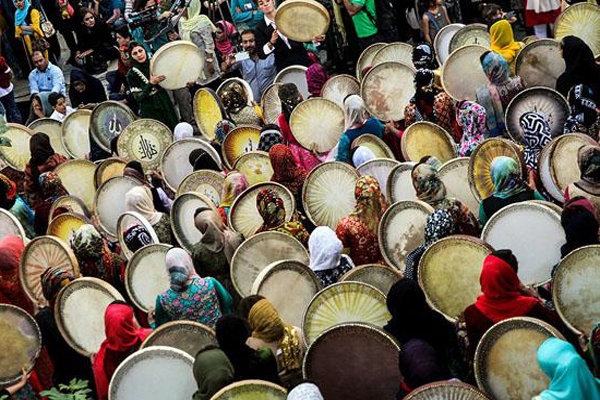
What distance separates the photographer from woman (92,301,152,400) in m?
6.69

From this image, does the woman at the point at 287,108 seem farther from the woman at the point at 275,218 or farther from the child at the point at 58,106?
the child at the point at 58,106

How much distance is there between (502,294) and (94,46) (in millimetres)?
13001

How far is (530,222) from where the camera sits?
698 centimetres

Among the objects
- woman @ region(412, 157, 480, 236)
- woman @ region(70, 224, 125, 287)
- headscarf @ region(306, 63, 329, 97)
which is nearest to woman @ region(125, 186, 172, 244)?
woman @ region(70, 224, 125, 287)

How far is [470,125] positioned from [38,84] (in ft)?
25.2

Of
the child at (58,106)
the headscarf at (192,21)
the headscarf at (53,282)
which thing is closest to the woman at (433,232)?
the headscarf at (53,282)

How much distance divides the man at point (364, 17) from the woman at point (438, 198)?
20.1 ft

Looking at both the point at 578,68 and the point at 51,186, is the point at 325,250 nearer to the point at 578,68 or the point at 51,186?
the point at 578,68

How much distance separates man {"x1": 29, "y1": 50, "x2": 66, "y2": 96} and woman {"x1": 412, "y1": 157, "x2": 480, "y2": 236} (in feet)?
27.0

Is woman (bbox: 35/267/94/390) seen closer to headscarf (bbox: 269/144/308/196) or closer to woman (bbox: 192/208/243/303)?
woman (bbox: 192/208/243/303)

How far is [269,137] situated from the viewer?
33.4 ft

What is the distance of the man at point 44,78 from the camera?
A: 1457cm

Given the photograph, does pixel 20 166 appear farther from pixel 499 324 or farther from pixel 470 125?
pixel 499 324

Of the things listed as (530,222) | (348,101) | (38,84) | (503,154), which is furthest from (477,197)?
(38,84)
